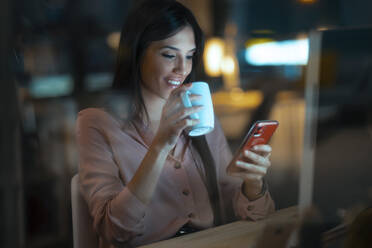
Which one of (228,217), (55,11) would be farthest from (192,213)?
(55,11)

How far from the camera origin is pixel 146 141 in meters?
0.74

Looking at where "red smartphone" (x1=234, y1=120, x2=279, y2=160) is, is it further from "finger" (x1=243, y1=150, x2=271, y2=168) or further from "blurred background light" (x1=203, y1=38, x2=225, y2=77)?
"blurred background light" (x1=203, y1=38, x2=225, y2=77)

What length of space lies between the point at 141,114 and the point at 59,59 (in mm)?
179

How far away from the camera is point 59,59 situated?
25.6 inches

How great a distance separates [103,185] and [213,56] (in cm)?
33

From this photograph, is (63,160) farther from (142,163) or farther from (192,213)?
(192,213)

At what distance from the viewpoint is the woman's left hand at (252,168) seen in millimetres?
855

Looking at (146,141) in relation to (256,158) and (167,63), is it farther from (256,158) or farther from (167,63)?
(256,158)

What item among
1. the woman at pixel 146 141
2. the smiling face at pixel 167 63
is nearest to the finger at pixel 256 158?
the woman at pixel 146 141

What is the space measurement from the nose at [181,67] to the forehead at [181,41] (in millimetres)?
23

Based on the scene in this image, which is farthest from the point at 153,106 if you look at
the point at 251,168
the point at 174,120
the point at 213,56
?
the point at 251,168

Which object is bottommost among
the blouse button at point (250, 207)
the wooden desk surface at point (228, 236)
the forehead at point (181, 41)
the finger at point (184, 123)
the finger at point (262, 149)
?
the wooden desk surface at point (228, 236)

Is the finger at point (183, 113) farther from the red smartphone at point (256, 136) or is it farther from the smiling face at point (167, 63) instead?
the red smartphone at point (256, 136)

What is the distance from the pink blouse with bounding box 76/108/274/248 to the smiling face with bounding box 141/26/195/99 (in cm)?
8
